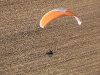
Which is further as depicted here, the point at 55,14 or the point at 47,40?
the point at 47,40

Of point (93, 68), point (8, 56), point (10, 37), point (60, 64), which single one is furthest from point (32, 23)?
point (93, 68)

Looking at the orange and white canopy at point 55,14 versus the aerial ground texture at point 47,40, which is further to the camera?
the aerial ground texture at point 47,40

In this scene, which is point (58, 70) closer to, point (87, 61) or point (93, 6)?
point (87, 61)

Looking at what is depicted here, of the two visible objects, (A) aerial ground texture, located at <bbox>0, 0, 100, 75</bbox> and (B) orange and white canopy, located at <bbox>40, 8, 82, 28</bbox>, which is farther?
(A) aerial ground texture, located at <bbox>0, 0, 100, 75</bbox>

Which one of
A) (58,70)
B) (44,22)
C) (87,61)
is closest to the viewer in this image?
(44,22)

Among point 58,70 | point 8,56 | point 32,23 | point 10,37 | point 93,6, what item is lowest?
point 58,70

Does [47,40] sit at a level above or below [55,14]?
above

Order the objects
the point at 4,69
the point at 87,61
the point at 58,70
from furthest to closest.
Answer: the point at 87,61, the point at 58,70, the point at 4,69

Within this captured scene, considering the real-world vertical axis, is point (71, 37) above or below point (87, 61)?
above
